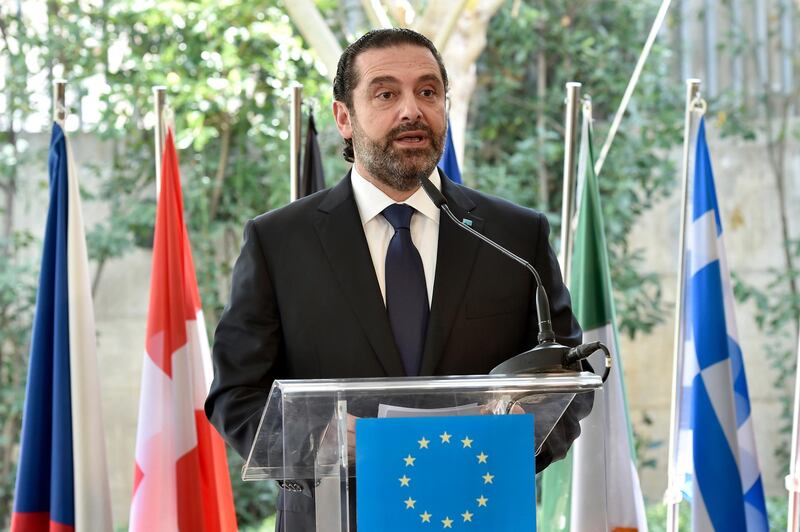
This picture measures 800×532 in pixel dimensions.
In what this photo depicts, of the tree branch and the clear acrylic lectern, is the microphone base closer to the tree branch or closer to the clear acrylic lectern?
the clear acrylic lectern

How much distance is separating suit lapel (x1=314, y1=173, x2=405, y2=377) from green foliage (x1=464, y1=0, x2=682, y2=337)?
355 centimetres

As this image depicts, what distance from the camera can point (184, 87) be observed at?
5.32 meters

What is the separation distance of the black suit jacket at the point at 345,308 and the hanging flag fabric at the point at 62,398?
1.05 metres

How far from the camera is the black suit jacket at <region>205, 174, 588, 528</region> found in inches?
79.1

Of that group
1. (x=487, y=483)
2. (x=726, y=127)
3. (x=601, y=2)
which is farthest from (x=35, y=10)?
(x=487, y=483)

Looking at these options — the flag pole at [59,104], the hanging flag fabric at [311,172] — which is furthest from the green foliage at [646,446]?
the flag pole at [59,104]

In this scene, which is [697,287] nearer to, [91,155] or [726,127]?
[726,127]

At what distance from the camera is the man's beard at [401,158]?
2117mm

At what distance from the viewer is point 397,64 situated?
218 centimetres

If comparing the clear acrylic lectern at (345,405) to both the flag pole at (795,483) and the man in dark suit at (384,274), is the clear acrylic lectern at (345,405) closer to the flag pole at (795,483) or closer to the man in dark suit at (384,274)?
the man in dark suit at (384,274)

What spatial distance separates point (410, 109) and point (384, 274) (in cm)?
32

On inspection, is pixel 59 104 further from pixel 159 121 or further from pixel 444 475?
pixel 444 475

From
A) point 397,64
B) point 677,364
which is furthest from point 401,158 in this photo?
point 677,364

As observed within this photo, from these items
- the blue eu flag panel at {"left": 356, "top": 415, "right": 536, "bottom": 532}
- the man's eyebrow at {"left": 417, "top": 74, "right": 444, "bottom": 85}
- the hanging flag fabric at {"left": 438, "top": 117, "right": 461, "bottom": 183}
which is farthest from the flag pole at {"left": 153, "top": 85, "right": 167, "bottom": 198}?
the blue eu flag panel at {"left": 356, "top": 415, "right": 536, "bottom": 532}
